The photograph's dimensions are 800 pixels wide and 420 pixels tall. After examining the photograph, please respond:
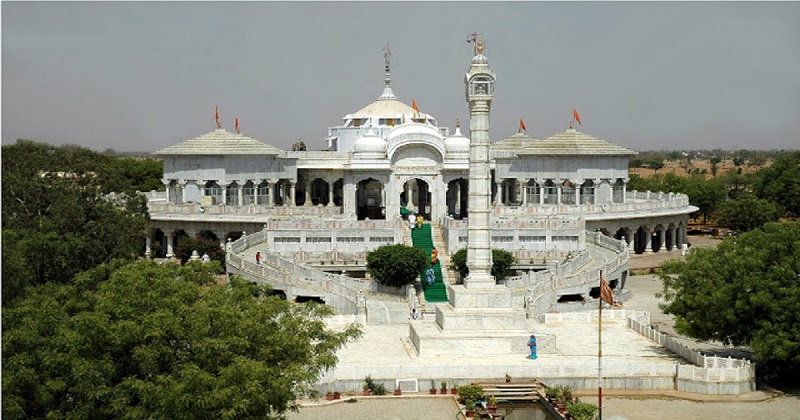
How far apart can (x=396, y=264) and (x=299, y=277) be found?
4432 millimetres

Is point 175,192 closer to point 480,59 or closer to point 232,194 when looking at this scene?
point 232,194

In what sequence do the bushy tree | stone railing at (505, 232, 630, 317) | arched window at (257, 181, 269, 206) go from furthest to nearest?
arched window at (257, 181, 269, 206), the bushy tree, stone railing at (505, 232, 630, 317)

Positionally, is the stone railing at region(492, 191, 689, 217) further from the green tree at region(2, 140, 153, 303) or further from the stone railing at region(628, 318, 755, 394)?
the stone railing at region(628, 318, 755, 394)

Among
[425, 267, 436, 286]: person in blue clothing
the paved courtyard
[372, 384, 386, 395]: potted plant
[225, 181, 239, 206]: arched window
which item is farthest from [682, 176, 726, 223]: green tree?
[372, 384, 386, 395]: potted plant

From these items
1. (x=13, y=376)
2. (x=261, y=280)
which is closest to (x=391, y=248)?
(x=261, y=280)

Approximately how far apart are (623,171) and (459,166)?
13.5 meters

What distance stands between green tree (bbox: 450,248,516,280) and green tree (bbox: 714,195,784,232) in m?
32.7

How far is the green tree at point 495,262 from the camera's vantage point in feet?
147

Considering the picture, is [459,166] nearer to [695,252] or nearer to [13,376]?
[695,252]

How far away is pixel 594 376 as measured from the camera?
29.6 meters

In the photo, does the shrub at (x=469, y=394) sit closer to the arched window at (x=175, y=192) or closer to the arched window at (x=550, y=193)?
the arched window at (x=175, y=192)

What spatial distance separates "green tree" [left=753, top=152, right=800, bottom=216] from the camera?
79.8 metres

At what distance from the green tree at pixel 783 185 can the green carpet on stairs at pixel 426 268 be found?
40.0 metres

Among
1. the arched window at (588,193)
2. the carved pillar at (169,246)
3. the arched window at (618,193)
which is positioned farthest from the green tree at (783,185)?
the carved pillar at (169,246)
